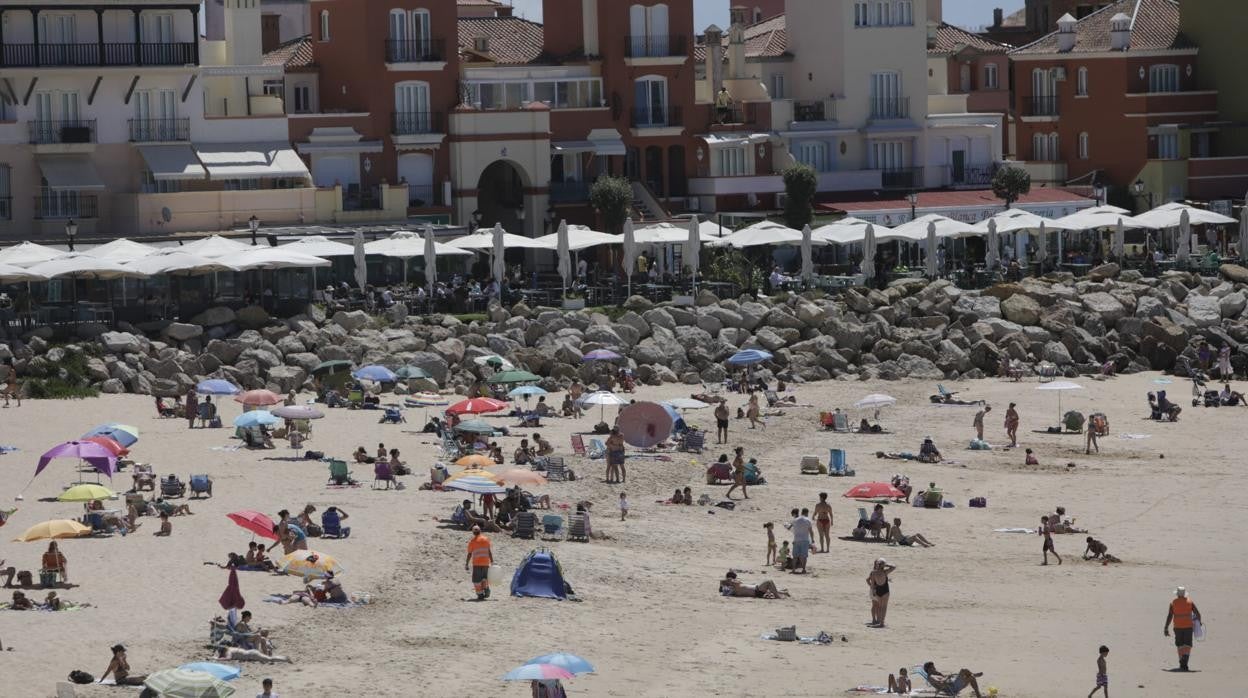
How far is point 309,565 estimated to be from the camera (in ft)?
117

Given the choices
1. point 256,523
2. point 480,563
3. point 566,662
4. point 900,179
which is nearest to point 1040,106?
point 900,179

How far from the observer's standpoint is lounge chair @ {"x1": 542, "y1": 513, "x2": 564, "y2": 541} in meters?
40.7

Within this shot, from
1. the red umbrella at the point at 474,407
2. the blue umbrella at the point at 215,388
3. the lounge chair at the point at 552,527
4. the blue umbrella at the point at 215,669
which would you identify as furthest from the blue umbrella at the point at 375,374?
the blue umbrella at the point at 215,669

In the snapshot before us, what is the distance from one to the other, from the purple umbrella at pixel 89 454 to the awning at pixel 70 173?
864 inches

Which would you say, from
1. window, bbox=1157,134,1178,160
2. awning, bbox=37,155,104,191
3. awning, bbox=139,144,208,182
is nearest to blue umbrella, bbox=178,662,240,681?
awning, bbox=37,155,104,191

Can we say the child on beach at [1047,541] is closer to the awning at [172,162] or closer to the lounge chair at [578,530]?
the lounge chair at [578,530]

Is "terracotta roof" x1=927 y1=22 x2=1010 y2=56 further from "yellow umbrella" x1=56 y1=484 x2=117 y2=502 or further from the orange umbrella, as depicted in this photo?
"yellow umbrella" x1=56 y1=484 x2=117 y2=502

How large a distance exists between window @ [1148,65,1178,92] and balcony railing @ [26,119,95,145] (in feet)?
122

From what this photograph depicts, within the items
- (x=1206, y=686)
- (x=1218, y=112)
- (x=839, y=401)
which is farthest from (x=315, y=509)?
(x=1218, y=112)

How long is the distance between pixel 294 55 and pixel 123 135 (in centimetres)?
811

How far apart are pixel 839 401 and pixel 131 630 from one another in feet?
88.7

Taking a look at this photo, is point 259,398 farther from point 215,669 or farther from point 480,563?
point 215,669

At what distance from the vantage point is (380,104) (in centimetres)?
6819

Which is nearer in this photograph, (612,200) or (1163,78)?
(612,200)
